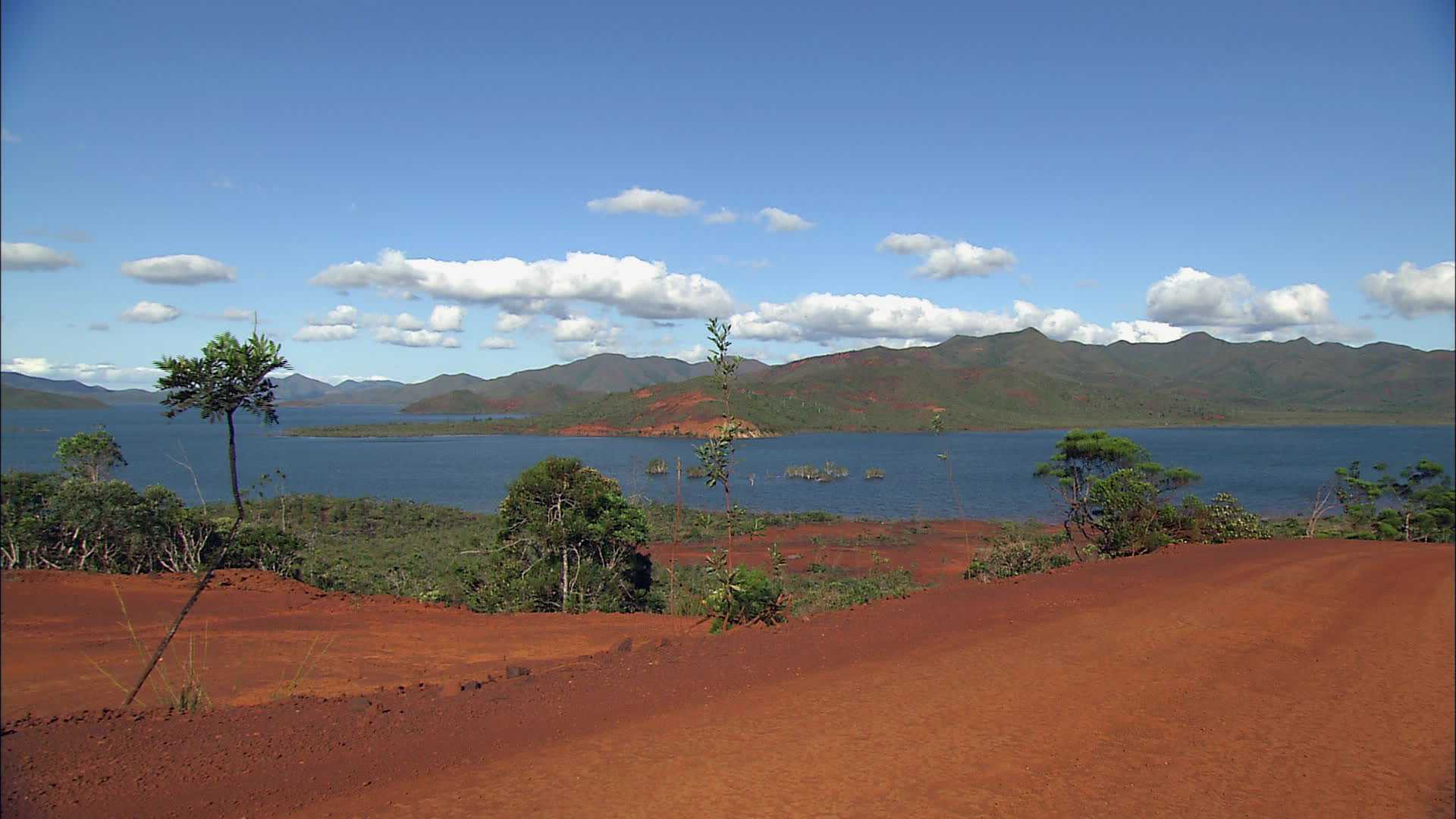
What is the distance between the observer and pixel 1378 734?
7.15 m

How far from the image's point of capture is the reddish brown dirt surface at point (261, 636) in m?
6.70

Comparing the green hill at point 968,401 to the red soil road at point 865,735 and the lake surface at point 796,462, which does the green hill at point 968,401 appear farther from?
the red soil road at point 865,735

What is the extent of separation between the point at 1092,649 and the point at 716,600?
4774mm

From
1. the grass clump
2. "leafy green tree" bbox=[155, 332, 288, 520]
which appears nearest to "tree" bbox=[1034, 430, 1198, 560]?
the grass clump

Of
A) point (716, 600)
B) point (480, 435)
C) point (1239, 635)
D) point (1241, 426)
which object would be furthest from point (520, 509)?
point (1241, 426)

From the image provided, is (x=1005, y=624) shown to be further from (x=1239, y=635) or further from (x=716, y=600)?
(x=716, y=600)

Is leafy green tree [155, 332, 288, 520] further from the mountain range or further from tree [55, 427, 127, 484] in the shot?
the mountain range

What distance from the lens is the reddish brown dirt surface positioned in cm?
670

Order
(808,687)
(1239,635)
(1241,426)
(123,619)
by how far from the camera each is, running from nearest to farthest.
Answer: (808,687) < (123,619) < (1239,635) < (1241,426)

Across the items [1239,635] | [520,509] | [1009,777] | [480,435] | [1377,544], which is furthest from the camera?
[480,435]

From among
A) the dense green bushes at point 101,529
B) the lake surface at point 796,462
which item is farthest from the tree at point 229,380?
the dense green bushes at point 101,529

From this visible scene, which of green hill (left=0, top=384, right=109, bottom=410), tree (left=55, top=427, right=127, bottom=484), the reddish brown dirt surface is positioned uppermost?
green hill (left=0, top=384, right=109, bottom=410)

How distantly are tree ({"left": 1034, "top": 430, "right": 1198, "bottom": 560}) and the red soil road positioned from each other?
6198 millimetres

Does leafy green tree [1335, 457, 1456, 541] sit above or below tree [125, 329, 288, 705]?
below
